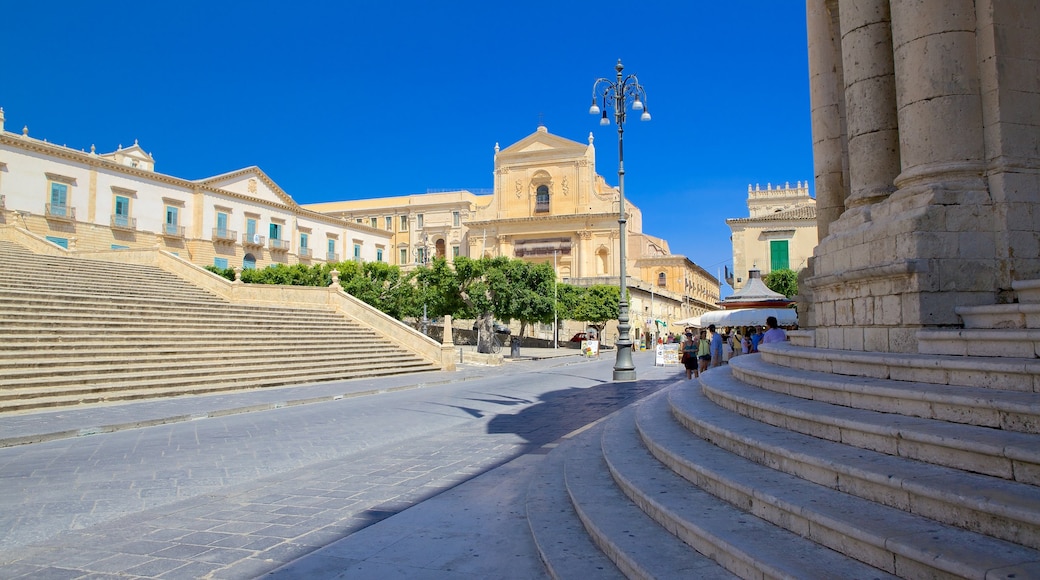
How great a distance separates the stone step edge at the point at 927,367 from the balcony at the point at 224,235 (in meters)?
49.5

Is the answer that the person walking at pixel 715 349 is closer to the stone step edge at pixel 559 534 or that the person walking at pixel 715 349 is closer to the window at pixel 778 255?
the stone step edge at pixel 559 534

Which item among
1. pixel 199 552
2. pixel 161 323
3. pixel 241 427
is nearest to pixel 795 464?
pixel 199 552

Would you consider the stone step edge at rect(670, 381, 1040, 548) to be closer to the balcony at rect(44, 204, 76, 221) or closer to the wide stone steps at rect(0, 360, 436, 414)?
the wide stone steps at rect(0, 360, 436, 414)

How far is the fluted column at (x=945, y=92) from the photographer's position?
5137 millimetres

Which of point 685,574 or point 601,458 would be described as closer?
point 685,574

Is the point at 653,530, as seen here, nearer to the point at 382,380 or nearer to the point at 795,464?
the point at 795,464

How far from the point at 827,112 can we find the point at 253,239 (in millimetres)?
49503

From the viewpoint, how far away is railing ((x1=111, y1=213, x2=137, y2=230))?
4178cm

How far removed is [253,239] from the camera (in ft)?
167

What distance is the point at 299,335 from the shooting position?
843 inches

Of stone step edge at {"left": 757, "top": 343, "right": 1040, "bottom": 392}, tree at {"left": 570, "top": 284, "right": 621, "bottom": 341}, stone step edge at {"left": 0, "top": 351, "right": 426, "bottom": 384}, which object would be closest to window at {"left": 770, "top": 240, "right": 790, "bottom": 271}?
tree at {"left": 570, "top": 284, "right": 621, "bottom": 341}

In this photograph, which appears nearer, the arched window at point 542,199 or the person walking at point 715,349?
the person walking at point 715,349

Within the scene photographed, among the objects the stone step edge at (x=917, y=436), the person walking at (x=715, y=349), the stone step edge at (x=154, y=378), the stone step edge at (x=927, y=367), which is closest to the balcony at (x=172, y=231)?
the stone step edge at (x=154, y=378)

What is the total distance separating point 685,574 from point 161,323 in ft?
61.9
